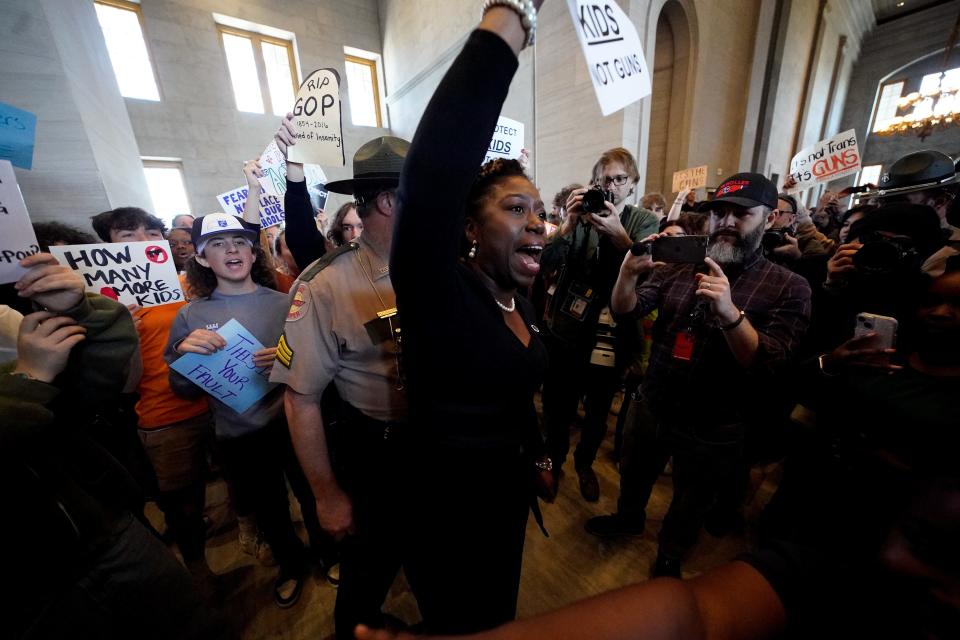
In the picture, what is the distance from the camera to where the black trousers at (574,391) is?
8.36ft

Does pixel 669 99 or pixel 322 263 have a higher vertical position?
pixel 669 99

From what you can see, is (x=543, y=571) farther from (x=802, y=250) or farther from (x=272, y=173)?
(x=272, y=173)

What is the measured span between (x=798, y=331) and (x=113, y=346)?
2789mm

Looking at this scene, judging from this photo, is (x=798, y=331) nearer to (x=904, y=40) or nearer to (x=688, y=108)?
(x=688, y=108)

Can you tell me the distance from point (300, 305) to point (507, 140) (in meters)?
2.62

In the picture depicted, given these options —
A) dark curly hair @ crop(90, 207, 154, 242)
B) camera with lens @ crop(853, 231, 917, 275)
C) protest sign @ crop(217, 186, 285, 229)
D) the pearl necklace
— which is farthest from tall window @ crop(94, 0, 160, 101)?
camera with lens @ crop(853, 231, 917, 275)

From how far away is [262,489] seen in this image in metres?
1.88

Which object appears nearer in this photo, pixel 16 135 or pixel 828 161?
pixel 16 135

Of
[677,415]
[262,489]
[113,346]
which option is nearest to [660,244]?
[677,415]

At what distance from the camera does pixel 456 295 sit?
2.66 ft

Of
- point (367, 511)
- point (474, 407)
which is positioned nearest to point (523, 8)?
point (474, 407)

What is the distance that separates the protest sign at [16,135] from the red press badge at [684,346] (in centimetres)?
287

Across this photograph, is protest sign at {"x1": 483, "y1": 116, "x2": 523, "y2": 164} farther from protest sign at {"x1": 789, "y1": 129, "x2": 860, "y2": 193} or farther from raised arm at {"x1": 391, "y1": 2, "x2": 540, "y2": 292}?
protest sign at {"x1": 789, "y1": 129, "x2": 860, "y2": 193}

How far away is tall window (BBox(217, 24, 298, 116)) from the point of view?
9742 mm
